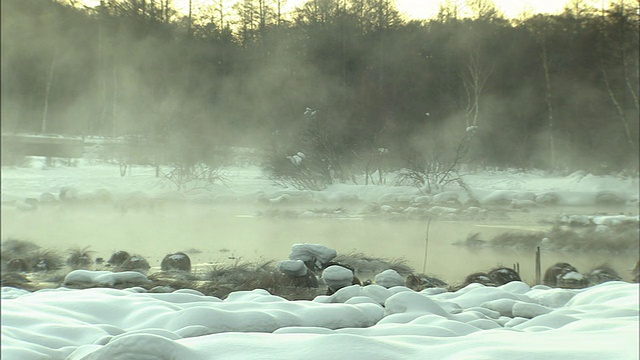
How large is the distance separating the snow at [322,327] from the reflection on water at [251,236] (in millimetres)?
1886

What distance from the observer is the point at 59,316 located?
2096 mm

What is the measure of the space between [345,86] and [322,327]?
3744mm

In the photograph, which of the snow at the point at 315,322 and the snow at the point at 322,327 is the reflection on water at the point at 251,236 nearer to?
the snow at the point at 315,322

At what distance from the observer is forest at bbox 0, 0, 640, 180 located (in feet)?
18.2

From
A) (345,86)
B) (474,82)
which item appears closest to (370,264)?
(345,86)

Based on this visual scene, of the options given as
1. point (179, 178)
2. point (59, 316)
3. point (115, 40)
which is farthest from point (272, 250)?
point (59, 316)

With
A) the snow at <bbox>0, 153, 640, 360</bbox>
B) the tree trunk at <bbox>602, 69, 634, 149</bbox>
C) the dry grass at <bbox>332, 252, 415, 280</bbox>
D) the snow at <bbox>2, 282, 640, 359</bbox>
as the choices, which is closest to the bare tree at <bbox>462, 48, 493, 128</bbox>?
the tree trunk at <bbox>602, 69, 634, 149</bbox>

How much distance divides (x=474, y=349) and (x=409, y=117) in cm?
459

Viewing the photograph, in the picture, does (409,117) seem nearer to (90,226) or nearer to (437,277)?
(437,277)

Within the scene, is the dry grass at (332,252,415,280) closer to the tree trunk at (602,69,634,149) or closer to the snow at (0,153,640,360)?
the snow at (0,153,640,360)

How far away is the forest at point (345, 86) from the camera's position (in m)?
5.54

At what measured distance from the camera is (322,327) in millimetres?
2250

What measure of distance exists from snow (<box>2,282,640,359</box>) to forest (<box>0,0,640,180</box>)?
255cm

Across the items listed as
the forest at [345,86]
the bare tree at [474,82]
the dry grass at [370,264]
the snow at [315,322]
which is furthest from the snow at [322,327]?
the bare tree at [474,82]
